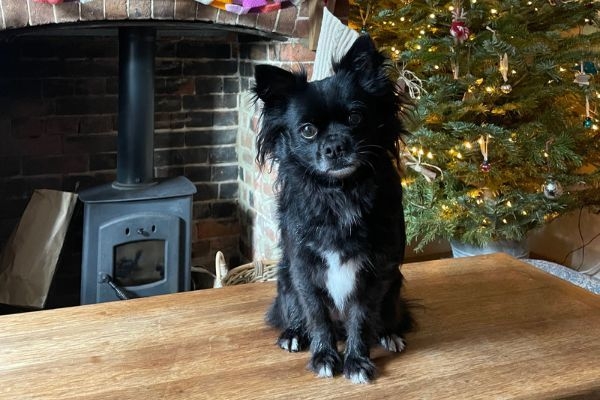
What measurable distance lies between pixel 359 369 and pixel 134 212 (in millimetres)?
1444

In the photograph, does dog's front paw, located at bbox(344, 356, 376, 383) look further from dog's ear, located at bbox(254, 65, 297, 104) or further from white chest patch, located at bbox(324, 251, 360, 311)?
dog's ear, located at bbox(254, 65, 297, 104)

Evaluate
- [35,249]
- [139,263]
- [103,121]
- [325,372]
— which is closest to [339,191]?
[325,372]

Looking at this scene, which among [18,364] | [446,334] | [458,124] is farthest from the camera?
[458,124]

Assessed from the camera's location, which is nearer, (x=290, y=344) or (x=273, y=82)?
(x=273, y=82)

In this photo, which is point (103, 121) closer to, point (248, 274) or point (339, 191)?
point (248, 274)

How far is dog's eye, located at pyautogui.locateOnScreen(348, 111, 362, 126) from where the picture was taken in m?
1.02

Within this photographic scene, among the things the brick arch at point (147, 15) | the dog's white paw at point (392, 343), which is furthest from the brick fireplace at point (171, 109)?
the dog's white paw at point (392, 343)

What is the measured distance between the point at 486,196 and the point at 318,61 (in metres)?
0.95

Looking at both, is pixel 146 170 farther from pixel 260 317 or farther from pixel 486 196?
pixel 486 196

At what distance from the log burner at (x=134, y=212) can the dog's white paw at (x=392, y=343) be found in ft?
4.40

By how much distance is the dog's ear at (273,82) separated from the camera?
1.05m

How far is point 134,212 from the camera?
7.55ft

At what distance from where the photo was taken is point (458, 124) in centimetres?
221

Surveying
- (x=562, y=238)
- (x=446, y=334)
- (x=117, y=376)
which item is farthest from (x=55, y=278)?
(x=562, y=238)
